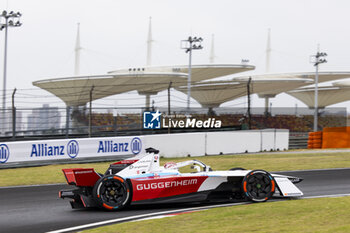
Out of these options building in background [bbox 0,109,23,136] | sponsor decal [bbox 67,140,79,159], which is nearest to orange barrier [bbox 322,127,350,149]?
sponsor decal [bbox 67,140,79,159]

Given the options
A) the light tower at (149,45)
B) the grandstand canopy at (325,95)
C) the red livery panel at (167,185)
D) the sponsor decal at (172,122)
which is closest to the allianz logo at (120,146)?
the sponsor decal at (172,122)

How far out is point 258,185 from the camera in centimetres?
973


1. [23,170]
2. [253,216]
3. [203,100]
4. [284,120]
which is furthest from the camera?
[203,100]

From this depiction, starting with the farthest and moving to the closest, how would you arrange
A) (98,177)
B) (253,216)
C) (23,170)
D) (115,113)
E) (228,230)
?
(115,113), (23,170), (98,177), (253,216), (228,230)

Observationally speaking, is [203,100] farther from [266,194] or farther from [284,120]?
[266,194]

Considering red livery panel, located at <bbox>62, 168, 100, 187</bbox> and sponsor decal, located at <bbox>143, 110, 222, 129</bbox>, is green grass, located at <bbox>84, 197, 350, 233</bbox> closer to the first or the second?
red livery panel, located at <bbox>62, 168, 100, 187</bbox>

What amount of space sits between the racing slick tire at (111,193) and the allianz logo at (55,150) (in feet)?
29.7

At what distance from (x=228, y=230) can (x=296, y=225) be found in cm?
95

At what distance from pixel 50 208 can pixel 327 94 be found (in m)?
85.0

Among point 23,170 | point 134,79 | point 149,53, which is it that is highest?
point 149,53

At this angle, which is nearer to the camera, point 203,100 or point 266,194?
point 266,194

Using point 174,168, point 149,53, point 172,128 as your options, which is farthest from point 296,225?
point 149,53

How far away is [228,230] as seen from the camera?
7.22 meters

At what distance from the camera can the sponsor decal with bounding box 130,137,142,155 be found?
1975 cm
